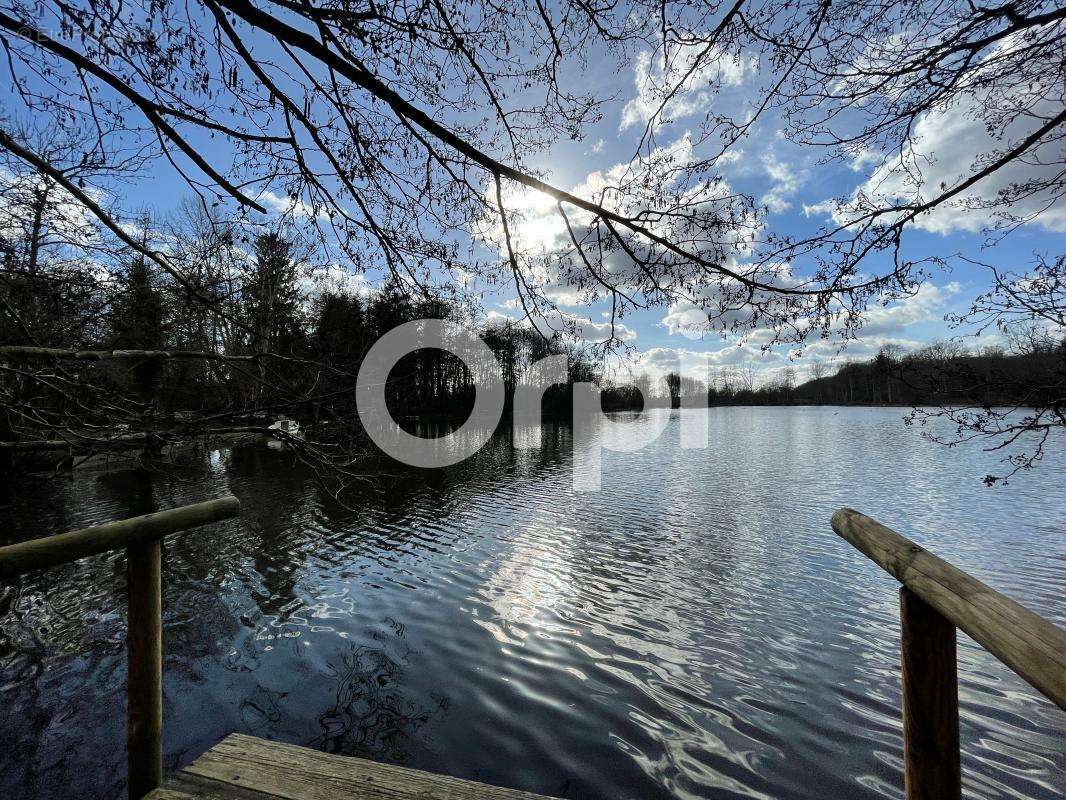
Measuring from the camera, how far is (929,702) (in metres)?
1.45

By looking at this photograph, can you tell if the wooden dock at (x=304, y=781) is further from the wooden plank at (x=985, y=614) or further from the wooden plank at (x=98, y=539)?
the wooden plank at (x=985, y=614)

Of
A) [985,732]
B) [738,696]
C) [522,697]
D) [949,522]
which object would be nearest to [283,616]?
[522,697]

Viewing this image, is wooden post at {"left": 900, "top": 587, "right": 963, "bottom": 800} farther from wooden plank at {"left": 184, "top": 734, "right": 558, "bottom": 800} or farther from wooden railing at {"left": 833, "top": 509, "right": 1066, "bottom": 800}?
wooden plank at {"left": 184, "top": 734, "right": 558, "bottom": 800}

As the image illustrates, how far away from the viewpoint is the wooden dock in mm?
1891

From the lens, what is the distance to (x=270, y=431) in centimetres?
362

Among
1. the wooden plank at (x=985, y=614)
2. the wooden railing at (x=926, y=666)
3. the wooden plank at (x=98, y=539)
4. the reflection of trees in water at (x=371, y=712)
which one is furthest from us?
the reflection of trees in water at (x=371, y=712)

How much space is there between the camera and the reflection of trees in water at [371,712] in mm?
3744

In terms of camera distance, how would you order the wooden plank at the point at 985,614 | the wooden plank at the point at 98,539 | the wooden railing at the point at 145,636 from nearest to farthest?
1. the wooden plank at the point at 985,614
2. the wooden plank at the point at 98,539
3. the wooden railing at the point at 145,636

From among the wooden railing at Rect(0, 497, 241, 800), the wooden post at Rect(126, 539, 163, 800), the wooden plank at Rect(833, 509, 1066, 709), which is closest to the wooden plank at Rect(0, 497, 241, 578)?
the wooden railing at Rect(0, 497, 241, 800)

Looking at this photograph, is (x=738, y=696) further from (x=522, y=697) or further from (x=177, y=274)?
(x=177, y=274)

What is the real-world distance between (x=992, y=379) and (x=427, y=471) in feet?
52.7

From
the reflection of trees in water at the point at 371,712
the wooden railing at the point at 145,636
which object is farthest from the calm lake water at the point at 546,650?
the wooden railing at the point at 145,636

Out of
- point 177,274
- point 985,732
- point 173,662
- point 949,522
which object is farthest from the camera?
point 949,522

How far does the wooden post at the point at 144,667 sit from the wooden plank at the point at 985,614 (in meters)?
2.92
